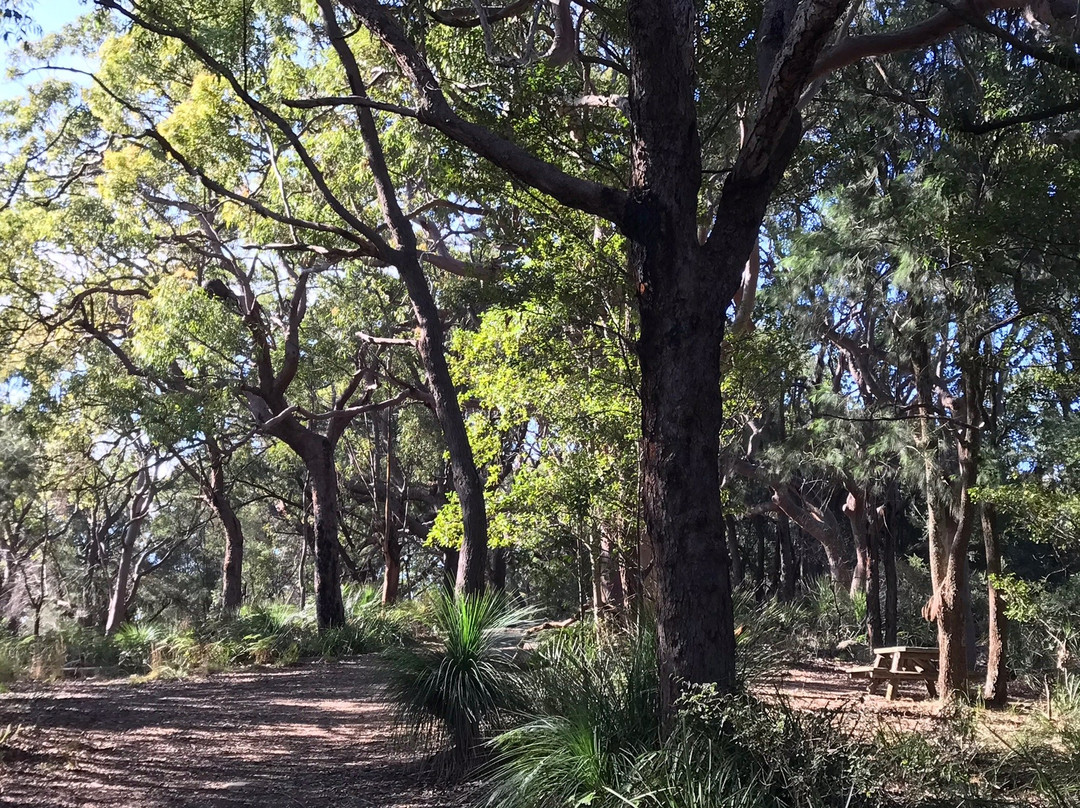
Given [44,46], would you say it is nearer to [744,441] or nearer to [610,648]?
[744,441]

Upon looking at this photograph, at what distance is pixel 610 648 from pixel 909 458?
26.6 feet

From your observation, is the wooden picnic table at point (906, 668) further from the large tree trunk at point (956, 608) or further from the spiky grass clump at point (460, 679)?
the spiky grass clump at point (460, 679)

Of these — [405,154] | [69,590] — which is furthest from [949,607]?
[69,590]

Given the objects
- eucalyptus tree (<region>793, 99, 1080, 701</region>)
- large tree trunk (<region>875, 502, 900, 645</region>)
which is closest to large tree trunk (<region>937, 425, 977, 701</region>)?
eucalyptus tree (<region>793, 99, 1080, 701</region>)

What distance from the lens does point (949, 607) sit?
37.0 ft

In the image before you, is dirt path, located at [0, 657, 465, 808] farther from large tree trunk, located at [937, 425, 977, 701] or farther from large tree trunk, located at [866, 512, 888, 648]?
large tree trunk, located at [866, 512, 888, 648]

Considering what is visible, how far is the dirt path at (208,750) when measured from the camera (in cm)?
707

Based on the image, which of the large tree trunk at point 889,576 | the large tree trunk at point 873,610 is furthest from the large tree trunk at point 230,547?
the large tree trunk at point 889,576

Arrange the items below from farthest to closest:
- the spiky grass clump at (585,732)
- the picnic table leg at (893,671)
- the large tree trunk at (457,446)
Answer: the picnic table leg at (893,671) → the large tree trunk at (457,446) → the spiky grass clump at (585,732)

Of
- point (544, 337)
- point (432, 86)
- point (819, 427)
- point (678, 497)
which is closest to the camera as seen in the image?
point (678, 497)

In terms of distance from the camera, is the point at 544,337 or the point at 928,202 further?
the point at 928,202

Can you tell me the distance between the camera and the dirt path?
23.2 ft

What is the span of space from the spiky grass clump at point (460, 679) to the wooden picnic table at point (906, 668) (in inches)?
252

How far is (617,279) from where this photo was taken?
29.6ft
